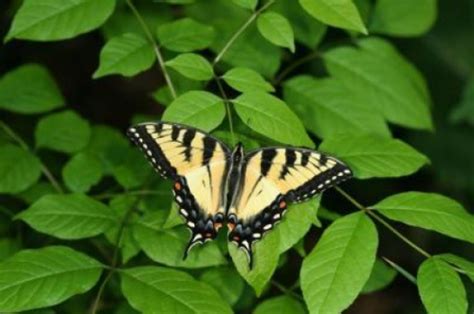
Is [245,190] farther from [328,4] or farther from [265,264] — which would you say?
[328,4]

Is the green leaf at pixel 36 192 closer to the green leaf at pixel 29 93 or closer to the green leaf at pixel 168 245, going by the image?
the green leaf at pixel 29 93

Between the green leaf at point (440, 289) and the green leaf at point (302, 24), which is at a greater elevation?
the green leaf at point (302, 24)

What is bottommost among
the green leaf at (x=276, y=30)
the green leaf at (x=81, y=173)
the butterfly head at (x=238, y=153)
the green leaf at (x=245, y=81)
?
the green leaf at (x=81, y=173)

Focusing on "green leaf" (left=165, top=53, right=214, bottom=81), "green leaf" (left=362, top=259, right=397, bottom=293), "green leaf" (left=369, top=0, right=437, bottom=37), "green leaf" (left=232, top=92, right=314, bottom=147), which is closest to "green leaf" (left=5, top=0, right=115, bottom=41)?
"green leaf" (left=165, top=53, right=214, bottom=81)

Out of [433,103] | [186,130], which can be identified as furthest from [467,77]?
[186,130]

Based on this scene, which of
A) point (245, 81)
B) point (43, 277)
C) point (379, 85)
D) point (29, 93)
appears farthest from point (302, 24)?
point (43, 277)

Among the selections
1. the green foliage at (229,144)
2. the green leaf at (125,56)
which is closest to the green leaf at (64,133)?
the green foliage at (229,144)
